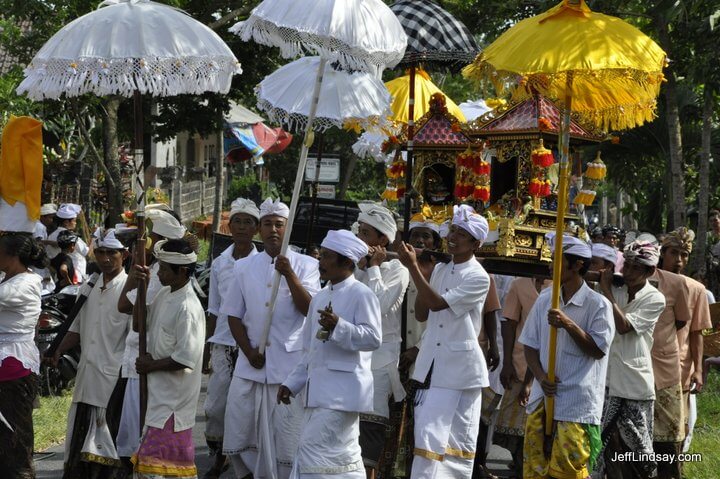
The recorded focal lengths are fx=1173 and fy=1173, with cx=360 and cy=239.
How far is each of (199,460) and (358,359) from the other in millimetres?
3329

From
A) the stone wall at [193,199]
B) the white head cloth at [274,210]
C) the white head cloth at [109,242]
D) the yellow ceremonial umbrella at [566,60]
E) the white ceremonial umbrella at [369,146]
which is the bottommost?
the stone wall at [193,199]

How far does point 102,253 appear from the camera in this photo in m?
8.80

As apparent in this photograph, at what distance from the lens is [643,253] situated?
28.7 ft

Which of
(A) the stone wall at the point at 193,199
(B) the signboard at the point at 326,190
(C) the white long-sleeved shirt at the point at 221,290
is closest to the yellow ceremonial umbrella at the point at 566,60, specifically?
(C) the white long-sleeved shirt at the point at 221,290

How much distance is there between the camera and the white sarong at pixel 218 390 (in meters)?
9.49

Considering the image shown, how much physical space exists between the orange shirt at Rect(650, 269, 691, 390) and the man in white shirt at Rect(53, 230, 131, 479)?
421 centimetres

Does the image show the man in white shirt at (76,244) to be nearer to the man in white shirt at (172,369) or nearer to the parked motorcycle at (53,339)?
the parked motorcycle at (53,339)

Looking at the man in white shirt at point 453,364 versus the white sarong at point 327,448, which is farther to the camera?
the man in white shirt at point 453,364

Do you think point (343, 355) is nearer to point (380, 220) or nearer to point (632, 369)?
point (380, 220)

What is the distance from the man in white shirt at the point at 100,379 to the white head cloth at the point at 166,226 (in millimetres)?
318

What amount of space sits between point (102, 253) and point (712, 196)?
16.3 metres

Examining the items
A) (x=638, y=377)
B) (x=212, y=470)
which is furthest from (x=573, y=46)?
(x=212, y=470)

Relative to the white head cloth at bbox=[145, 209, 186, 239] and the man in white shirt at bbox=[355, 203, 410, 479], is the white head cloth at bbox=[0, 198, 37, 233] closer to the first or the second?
the white head cloth at bbox=[145, 209, 186, 239]

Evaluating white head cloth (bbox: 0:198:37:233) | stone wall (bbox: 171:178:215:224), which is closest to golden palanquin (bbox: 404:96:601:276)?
white head cloth (bbox: 0:198:37:233)
